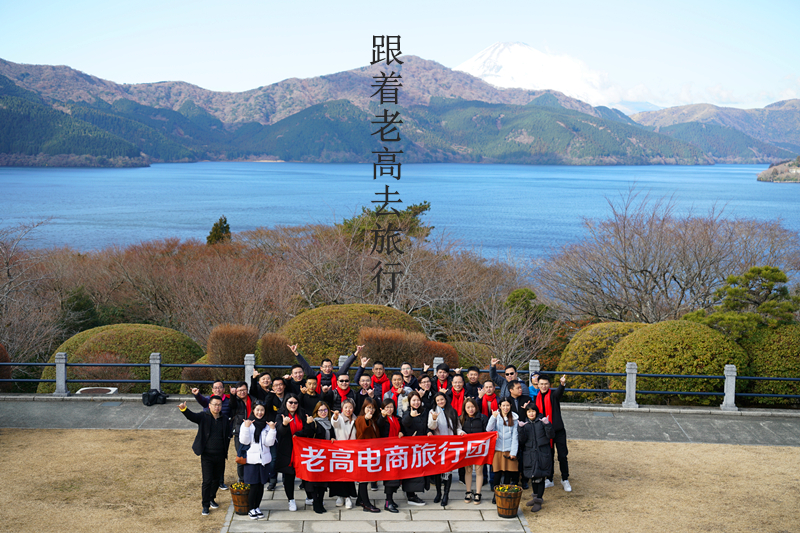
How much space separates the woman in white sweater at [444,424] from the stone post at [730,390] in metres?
7.54

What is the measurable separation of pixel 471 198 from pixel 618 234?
11129 centimetres

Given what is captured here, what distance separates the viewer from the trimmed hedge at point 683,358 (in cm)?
1425

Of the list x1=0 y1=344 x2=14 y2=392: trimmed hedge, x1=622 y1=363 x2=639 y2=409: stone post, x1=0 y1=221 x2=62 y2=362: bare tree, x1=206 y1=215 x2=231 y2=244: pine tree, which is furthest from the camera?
x1=206 y1=215 x2=231 y2=244: pine tree

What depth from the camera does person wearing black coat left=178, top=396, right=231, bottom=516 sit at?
8828mm

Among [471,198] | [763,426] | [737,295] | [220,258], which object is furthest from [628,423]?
[471,198]

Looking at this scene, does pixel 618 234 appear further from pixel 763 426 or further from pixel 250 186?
pixel 250 186

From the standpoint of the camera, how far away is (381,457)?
9.19 metres

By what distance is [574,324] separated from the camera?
79.6 ft

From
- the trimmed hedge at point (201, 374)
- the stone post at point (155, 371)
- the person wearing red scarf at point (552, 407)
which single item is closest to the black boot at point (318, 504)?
the person wearing red scarf at point (552, 407)

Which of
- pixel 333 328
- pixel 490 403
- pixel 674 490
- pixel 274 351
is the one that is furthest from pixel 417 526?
pixel 333 328

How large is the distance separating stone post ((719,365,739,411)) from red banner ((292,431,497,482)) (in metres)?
7.18

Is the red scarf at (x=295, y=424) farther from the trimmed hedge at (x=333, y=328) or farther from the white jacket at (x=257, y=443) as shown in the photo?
the trimmed hedge at (x=333, y=328)

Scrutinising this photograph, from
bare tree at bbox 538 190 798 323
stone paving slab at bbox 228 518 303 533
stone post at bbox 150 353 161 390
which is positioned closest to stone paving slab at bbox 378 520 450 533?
stone paving slab at bbox 228 518 303 533

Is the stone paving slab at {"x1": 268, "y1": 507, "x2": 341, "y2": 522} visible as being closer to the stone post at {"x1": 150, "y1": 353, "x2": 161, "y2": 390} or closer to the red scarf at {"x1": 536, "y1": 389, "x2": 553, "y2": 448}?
the red scarf at {"x1": 536, "y1": 389, "x2": 553, "y2": 448}
